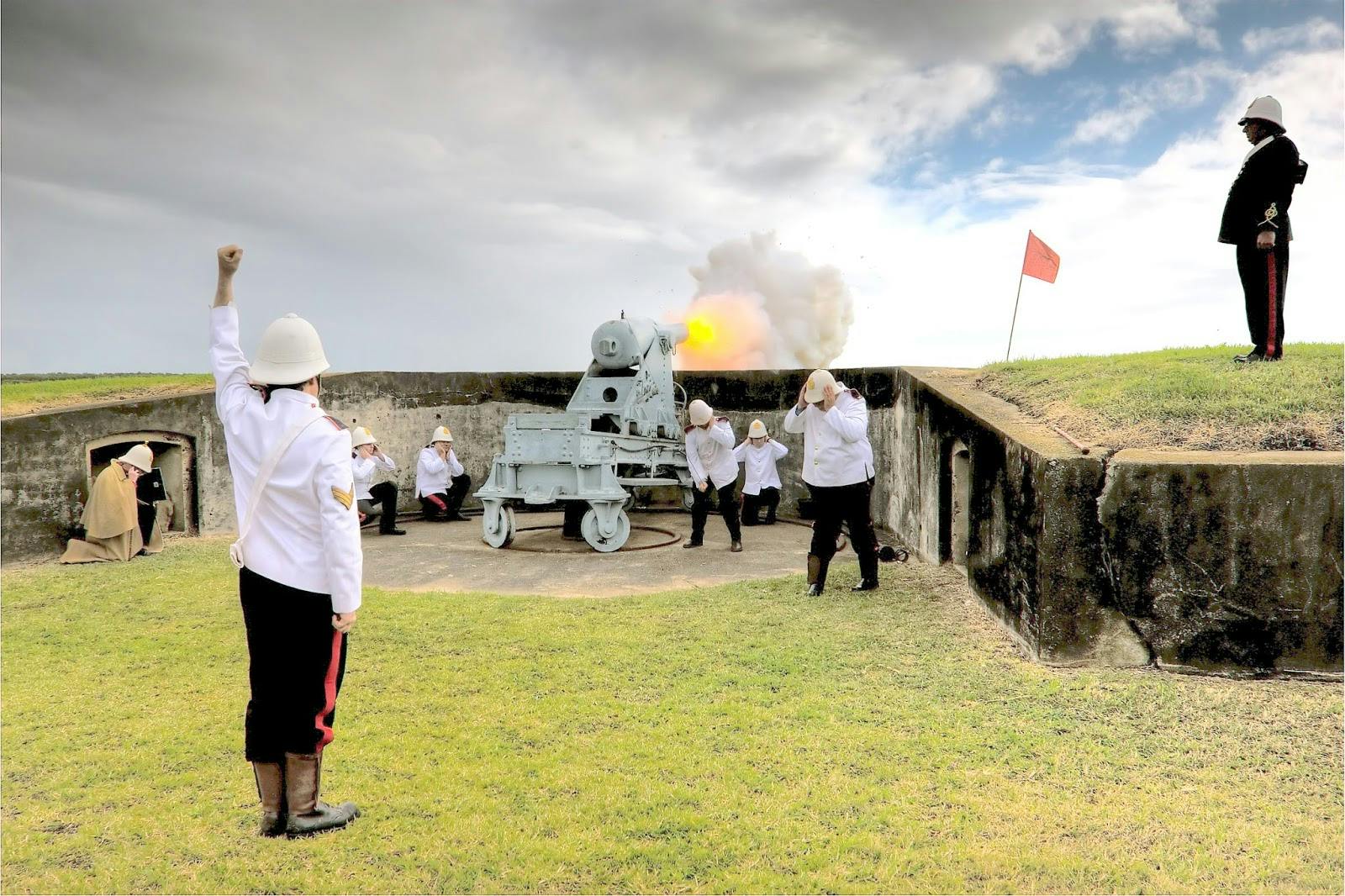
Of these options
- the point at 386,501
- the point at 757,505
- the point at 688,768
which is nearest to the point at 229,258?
the point at 688,768

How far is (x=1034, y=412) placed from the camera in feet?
22.6

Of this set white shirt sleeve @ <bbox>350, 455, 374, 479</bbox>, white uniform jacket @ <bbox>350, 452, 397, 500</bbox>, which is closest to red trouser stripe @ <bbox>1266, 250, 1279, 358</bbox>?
white uniform jacket @ <bbox>350, 452, 397, 500</bbox>

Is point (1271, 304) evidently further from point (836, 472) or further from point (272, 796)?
point (272, 796)

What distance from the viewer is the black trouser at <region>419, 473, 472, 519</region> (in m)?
12.8

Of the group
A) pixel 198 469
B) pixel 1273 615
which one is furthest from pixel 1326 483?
pixel 198 469

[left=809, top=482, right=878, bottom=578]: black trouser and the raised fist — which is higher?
the raised fist

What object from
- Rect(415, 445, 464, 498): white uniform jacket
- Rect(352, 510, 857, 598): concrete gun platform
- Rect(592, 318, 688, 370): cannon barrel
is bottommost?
Rect(352, 510, 857, 598): concrete gun platform

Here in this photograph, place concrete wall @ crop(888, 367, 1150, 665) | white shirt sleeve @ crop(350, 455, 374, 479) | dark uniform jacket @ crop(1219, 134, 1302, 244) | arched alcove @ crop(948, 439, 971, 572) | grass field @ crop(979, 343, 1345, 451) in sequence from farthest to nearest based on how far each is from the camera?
white shirt sleeve @ crop(350, 455, 374, 479)
arched alcove @ crop(948, 439, 971, 572)
dark uniform jacket @ crop(1219, 134, 1302, 244)
grass field @ crop(979, 343, 1345, 451)
concrete wall @ crop(888, 367, 1150, 665)

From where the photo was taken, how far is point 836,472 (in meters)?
7.06

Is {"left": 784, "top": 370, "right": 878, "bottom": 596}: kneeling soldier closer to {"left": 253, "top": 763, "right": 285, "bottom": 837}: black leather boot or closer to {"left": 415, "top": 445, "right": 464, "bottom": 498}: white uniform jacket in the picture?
{"left": 253, "top": 763, "right": 285, "bottom": 837}: black leather boot

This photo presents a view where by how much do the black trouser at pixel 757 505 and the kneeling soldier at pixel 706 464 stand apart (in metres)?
1.49

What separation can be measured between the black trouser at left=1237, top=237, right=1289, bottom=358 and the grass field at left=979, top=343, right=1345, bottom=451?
0.66ft

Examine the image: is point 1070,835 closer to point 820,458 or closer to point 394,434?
point 820,458

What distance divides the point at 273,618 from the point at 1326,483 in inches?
200
